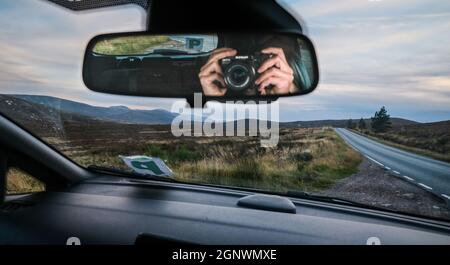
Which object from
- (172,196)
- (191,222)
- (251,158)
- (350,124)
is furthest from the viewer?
(251,158)

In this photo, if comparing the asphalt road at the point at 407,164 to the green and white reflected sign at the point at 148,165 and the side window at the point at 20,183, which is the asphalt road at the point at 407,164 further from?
the side window at the point at 20,183

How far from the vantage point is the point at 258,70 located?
94.4 inches

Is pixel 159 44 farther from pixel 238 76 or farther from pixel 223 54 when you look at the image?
pixel 238 76

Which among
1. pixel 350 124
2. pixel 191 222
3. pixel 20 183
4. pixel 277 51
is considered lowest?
pixel 191 222

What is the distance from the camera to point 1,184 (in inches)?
156

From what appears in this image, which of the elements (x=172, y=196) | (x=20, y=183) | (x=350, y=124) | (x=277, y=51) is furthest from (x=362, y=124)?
(x=20, y=183)

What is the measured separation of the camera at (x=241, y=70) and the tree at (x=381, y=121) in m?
2.31

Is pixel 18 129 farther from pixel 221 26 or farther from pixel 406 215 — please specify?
pixel 406 215

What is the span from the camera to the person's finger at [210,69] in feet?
8.05

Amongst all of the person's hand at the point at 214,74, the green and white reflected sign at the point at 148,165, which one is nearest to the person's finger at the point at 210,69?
the person's hand at the point at 214,74

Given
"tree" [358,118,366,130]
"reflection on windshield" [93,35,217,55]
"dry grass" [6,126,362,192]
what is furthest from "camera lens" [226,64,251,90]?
"tree" [358,118,366,130]

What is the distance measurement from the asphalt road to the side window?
9.47ft

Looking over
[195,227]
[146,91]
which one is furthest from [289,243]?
[146,91]

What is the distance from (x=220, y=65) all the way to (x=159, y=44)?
39 cm
